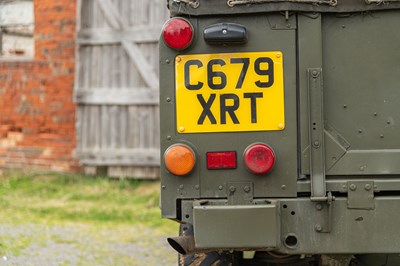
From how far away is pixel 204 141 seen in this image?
165 inches

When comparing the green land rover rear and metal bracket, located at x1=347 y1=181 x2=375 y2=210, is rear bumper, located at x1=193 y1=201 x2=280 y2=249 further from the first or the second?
metal bracket, located at x1=347 y1=181 x2=375 y2=210

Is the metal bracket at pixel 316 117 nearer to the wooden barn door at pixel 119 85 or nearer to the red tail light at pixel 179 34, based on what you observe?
the red tail light at pixel 179 34

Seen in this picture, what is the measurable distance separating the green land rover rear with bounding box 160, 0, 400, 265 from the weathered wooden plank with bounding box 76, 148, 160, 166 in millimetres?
6322

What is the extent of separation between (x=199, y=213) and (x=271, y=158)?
0.48 m

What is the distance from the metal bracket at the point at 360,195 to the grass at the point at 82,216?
313cm

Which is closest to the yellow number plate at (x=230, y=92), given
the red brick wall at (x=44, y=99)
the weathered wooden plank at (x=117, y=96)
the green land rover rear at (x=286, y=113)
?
the green land rover rear at (x=286, y=113)

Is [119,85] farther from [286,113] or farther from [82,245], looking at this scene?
[286,113]

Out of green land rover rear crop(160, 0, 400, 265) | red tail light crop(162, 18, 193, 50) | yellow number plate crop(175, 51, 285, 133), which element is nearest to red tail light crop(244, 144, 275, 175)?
green land rover rear crop(160, 0, 400, 265)

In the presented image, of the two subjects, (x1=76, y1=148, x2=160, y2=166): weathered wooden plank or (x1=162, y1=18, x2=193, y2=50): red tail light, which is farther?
(x1=76, y1=148, x2=160, y2=166): weathered wooden plank

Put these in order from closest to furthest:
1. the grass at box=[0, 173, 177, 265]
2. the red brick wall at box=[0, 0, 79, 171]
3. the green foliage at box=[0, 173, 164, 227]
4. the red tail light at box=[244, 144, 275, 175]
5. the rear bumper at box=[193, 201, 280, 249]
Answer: the rear bumper at box=[193, 201, 280, 249], the red tail light at box=[244, 144, 275, 175], the grass at box=[0, 173, 177, 265], the green foliage at box=[0, 173, 164, 227], the red brick wall at box=[0, 0, 79, 171]

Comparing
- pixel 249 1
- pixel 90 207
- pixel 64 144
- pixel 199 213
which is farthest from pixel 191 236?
pixel 64 144

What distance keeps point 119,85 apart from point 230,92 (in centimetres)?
660

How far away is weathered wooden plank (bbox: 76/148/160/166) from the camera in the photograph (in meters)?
10.5

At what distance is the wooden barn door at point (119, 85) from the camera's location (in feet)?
34.4
